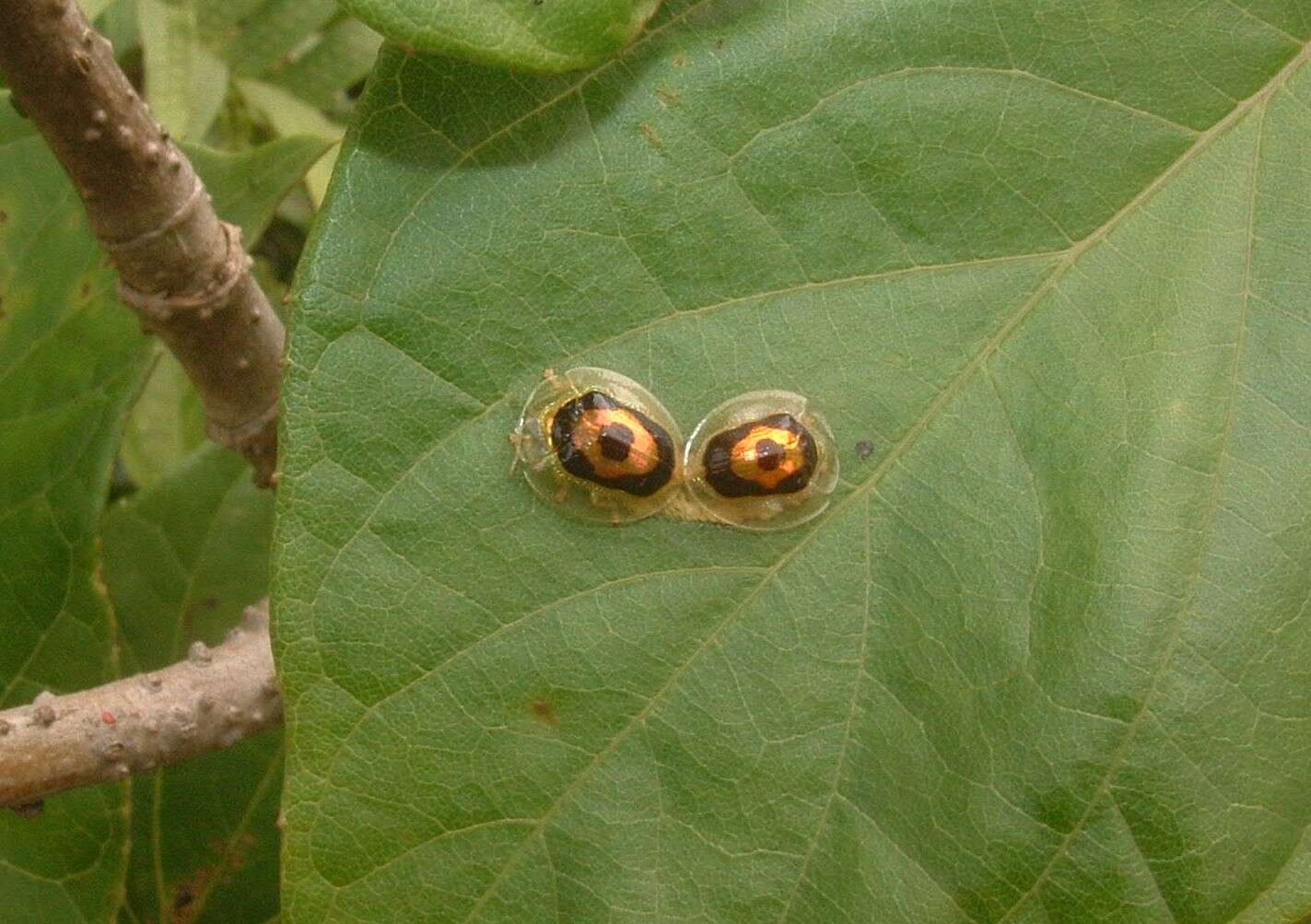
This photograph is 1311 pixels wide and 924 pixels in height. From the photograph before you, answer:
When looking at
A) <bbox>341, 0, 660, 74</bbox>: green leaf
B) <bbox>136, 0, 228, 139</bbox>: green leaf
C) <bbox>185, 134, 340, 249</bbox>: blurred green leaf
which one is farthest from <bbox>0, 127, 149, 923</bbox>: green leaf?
<bbox>341, 0, 660, 74</bbox>: green leaf

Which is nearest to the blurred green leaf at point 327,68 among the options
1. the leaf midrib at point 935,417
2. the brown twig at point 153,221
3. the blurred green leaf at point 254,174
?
the blurred green leaf at point 254,174

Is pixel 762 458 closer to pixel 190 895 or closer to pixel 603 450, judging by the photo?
pixel 603 450

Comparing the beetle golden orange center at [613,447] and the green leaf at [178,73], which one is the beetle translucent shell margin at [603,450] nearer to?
the beetle golden orange center at [613,447]

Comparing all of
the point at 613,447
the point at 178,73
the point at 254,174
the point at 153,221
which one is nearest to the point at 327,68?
the point at 178,73

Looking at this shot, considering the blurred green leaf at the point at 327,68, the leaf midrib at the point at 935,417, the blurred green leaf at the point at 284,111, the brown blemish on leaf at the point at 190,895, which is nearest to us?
the leaf midrib at the point at 935,417

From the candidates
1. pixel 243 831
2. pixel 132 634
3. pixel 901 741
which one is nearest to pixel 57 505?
pixel 132 634
